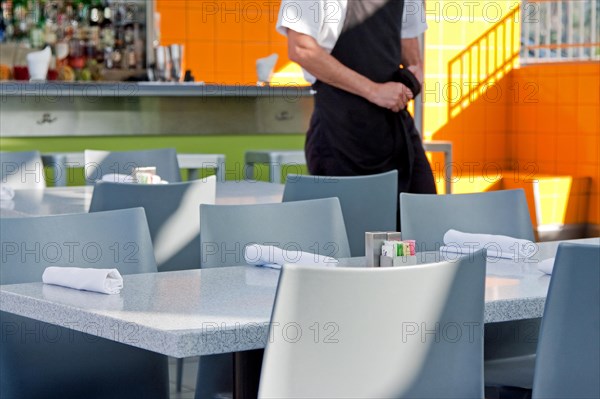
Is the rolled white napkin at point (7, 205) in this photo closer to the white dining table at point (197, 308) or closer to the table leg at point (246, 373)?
the white dining table at point (197, 308)

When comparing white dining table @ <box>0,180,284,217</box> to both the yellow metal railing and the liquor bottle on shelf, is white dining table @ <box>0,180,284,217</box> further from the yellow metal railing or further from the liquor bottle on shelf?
the yellow metal railing

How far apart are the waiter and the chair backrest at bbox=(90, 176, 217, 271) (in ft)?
1.75

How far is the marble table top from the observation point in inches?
62.2

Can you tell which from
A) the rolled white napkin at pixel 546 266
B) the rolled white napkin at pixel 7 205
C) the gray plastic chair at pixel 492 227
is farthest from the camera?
the rolled white napkin at pixel 7 205

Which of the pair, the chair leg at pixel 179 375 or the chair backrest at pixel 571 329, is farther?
the chair leg at pixel 179 375

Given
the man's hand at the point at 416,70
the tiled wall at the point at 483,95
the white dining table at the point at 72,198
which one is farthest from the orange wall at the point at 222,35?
the man's hand at the point at 416,70

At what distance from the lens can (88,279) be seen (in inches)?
75.4

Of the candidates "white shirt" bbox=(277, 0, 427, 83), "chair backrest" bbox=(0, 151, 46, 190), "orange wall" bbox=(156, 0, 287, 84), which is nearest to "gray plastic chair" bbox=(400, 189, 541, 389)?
"white shirt" bbox=(277, 0, 427, 83)

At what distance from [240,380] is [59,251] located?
2.35ft

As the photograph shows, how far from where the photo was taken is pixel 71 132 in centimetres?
576

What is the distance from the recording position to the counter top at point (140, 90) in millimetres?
5555

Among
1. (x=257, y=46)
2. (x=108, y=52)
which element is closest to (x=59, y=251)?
(x=108, y=52)

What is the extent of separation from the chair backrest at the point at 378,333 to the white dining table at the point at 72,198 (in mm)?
1875

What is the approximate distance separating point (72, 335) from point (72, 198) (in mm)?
1436
